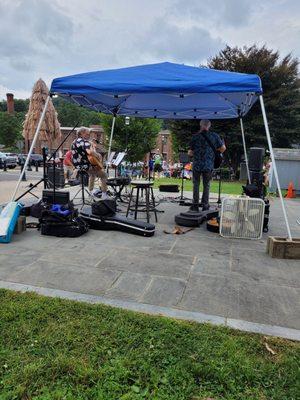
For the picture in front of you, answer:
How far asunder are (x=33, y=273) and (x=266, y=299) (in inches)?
90.8

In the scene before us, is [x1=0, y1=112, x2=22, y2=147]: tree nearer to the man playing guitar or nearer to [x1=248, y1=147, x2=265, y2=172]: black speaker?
the man playing guitar

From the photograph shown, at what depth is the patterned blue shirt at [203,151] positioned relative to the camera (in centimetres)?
595

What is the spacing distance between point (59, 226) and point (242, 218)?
110 inches

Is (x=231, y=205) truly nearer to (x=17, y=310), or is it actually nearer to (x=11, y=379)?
(x=17, y=310)

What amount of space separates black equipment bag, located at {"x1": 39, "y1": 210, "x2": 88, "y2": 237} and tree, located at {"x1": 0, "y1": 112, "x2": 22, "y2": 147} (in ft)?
157

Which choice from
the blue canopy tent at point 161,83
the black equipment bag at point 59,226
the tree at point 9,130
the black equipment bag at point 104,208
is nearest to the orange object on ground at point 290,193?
the blue canopy tent at point 161,83

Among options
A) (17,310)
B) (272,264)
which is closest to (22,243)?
(17,310)

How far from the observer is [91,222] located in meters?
5.30

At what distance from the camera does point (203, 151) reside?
5.95 metres

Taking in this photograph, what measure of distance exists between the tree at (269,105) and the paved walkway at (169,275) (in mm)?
16657

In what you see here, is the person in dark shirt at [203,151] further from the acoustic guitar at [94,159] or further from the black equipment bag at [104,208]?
the acoustic guitar at [94,159]

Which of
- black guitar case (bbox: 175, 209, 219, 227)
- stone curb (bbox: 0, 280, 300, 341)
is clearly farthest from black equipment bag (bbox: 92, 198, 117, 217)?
stone curb (bbox: 0, 280, 300, 341)

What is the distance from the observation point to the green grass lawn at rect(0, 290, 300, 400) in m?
1.82

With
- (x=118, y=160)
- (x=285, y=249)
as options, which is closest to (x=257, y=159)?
(x=285, y=249)
